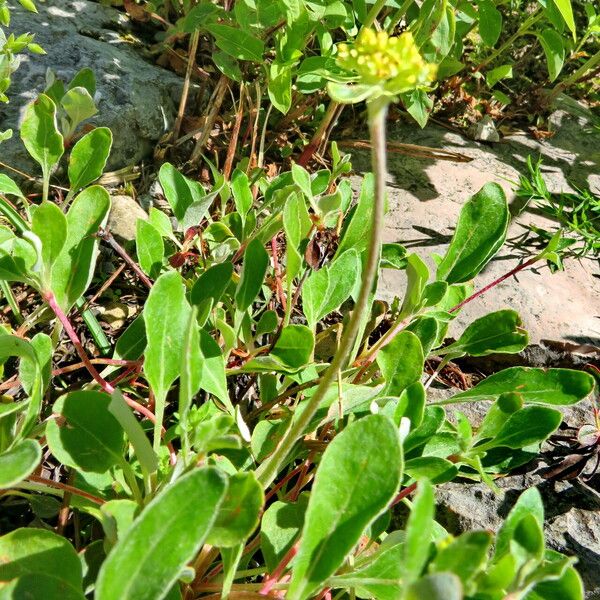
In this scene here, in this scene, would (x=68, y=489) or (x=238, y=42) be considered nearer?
(x=68, y=489)

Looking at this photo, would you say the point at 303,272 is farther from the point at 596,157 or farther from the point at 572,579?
the point at 596,157

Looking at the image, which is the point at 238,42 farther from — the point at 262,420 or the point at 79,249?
the point at 262,420

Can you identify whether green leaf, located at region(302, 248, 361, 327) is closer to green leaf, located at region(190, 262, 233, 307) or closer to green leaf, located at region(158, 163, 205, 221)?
green leaf, located at region(190, 262, 233, 307)

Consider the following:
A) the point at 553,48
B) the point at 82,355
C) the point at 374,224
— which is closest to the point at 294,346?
the point at 82,355

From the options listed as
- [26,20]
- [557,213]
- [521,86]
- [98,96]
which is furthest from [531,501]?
[521,86]

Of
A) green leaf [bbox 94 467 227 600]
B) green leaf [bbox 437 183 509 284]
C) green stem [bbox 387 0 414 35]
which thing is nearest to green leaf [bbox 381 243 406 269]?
green leaf [bbox 437 183 509 284]

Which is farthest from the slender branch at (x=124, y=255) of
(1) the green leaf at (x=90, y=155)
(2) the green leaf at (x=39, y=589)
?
(2) the green leaf at (x=39, y=589)
